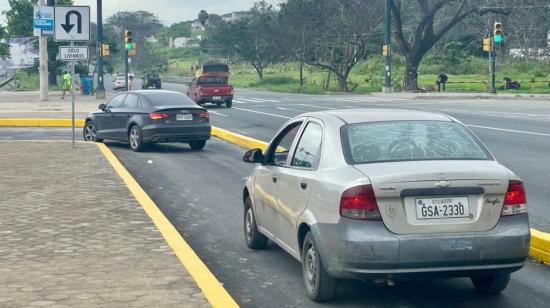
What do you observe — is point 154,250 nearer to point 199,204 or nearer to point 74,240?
point 74,240

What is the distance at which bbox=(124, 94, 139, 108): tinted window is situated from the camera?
21562 millimetres

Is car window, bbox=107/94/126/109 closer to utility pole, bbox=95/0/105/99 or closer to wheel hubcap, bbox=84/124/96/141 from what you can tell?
wheel hubcap, bbox=84/124/96/141

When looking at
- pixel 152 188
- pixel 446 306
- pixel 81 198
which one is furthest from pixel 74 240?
pixel 152 188

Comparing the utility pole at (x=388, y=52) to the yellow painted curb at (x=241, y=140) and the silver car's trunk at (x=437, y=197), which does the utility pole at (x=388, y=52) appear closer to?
the yellow painted curb at (x=241, y=140)

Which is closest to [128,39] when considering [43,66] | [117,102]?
[43,66]

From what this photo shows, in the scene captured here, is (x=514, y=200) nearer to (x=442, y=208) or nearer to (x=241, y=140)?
(x=442, y=208)

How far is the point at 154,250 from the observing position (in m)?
8.80

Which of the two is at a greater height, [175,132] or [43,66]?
[43,66]

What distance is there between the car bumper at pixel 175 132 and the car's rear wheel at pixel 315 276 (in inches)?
543

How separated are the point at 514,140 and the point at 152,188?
10.9 metres

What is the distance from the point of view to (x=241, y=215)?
11633mm

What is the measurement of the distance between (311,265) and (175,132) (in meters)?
14.1

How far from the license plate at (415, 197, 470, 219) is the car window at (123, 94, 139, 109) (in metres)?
15.6

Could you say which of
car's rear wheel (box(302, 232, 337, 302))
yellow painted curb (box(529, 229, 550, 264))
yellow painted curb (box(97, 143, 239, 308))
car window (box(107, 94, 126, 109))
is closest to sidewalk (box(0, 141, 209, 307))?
yellow painted curb (box(97, 143, 239, 308))
